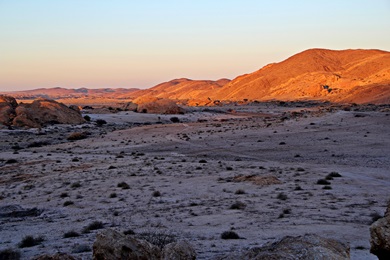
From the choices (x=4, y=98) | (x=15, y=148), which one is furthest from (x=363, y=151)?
(x=4, y=98)

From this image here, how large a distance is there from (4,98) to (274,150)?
34.6 metres

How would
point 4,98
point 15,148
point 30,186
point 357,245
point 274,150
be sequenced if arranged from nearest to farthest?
point 357,245, point 30,186, point 274,150, point 15,148, point 4,98

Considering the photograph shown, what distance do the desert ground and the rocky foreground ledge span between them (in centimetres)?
1413

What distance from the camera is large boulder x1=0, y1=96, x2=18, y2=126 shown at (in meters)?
48.1

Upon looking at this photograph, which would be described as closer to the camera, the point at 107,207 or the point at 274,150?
the point at 107,207

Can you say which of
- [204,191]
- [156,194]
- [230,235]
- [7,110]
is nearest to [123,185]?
[156,194]

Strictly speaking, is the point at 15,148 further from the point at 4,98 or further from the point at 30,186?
the point at 4,98

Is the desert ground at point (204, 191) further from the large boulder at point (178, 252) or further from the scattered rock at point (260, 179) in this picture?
the large boulder at point (178, 252)

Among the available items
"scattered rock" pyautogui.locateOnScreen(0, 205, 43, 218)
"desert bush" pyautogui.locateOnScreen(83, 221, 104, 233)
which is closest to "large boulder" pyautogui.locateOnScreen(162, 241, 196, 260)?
"desert bush" pyautogui.locateOnScreen(83, 221, 104, 233)

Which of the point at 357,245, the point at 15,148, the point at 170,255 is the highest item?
the point at 170,255

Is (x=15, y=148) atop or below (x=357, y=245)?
below

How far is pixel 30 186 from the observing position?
18047 mm

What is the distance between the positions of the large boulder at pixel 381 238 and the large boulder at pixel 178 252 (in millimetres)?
2382

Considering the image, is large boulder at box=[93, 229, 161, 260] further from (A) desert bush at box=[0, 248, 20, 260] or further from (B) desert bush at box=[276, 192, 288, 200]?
(B) desert bush at box=[276, 192, 288, 200]
